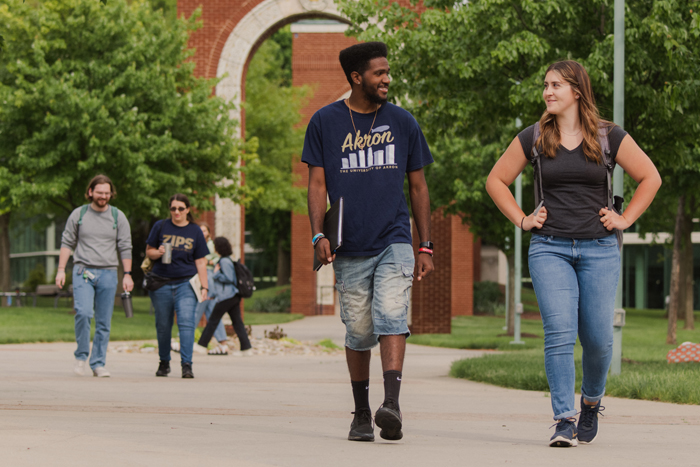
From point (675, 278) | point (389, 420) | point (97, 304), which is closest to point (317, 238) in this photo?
point (389, 420)

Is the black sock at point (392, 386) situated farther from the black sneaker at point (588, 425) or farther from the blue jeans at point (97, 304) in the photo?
the blue jeans at point (97, 304)

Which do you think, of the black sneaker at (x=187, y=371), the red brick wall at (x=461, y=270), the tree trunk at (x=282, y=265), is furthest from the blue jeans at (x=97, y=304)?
the tree trunk at (x=282, y=265)

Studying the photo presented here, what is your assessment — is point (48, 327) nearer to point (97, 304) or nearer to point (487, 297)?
point (97, 304)

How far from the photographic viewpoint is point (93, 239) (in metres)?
9.15

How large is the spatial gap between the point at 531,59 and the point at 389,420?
695 cm

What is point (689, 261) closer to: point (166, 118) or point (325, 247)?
point (166, 118)

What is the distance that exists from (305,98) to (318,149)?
3349 centimetres

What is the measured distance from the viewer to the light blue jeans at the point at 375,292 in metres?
4.78

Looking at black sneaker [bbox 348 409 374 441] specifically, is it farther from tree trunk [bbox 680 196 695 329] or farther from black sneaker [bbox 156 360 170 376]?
tree trunk [bbox 680 196 695 329]

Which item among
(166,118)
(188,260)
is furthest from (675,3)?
(166,118)

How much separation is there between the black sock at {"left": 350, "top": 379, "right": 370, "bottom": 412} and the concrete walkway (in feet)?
0.77

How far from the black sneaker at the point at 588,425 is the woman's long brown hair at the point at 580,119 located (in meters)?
1.31

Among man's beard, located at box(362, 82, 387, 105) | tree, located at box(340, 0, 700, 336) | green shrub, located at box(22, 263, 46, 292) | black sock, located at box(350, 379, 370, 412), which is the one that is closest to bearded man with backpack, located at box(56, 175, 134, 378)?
tree, located at box(340, 0, 700, 336)

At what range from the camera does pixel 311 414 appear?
627 cm
